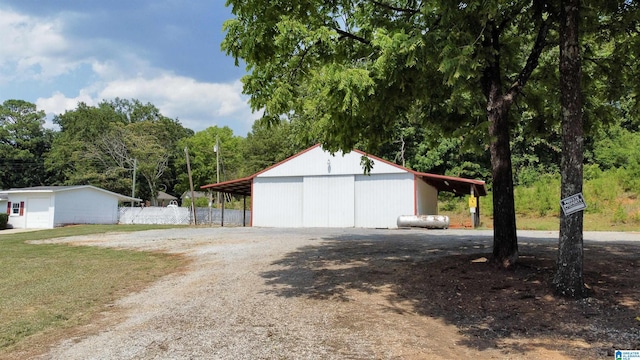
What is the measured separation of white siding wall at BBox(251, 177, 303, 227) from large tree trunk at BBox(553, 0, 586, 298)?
772 inches

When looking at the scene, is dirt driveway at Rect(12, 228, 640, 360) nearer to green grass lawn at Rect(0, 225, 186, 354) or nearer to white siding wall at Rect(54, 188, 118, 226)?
green grass lawn at Rect(0, 225, 186, 354)

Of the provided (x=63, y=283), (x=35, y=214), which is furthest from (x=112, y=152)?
(x=63, y=283)

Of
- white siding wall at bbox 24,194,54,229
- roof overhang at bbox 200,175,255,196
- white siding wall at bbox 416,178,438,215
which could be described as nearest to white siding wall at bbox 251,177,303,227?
roof overhang at bbox 200,175,255,196

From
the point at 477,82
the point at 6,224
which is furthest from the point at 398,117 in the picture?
the point at 6,224

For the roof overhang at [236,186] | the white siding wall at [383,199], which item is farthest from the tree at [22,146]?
the white siding wall at [383,199]

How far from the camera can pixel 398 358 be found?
13.0ft

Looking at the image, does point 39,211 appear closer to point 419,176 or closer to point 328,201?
point 328,201

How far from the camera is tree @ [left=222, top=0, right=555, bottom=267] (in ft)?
18.8

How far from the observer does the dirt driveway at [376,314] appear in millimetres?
4273

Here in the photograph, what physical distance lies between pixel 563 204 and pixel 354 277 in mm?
3535

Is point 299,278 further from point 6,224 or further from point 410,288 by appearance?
point 6,224

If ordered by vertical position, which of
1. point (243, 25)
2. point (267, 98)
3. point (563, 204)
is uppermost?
point (243, 25)

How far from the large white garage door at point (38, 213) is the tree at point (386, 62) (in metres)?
29.1

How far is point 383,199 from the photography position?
23422 mm
